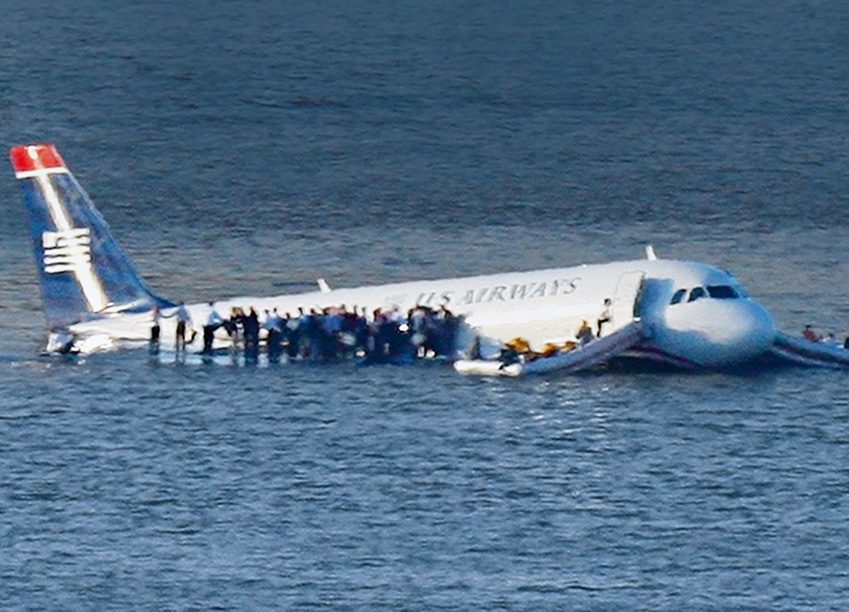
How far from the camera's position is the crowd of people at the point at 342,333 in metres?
104

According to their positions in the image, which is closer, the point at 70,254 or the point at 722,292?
the point at 722,292

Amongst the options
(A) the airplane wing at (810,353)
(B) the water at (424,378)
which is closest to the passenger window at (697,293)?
(B) the water at (424,378)

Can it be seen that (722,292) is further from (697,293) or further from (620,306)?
(620,306)

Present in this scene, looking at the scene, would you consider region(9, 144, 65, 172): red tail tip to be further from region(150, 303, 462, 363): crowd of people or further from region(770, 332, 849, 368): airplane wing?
region(770, 332, 849, 368): airplane wing

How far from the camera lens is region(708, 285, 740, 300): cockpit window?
101125 mm

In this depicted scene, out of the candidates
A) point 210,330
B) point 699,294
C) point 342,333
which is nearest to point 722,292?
point 699,294

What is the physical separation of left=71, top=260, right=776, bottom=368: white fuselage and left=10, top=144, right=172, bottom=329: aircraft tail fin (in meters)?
10.1

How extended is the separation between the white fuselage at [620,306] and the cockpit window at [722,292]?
35mm

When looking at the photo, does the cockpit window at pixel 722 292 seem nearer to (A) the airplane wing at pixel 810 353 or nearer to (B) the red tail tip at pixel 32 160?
(A) the airplane wing at pixel 810 353

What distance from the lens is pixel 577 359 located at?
3952 inches

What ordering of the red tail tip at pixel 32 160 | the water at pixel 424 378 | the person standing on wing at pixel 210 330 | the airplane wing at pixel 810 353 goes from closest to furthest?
1. the water at pixel 424 378
2. the airplane wing at pixel 810 353
3. the person standing on wing at pixel 210 330
4. the red tail tip at pixel 32 160

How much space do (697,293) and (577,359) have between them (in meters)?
4.86

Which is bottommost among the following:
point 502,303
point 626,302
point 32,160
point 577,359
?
point 577,359

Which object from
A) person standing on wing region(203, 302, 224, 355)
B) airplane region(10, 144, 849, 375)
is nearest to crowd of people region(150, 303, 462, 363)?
person standing on wing region(203, 302, 224, 355)
